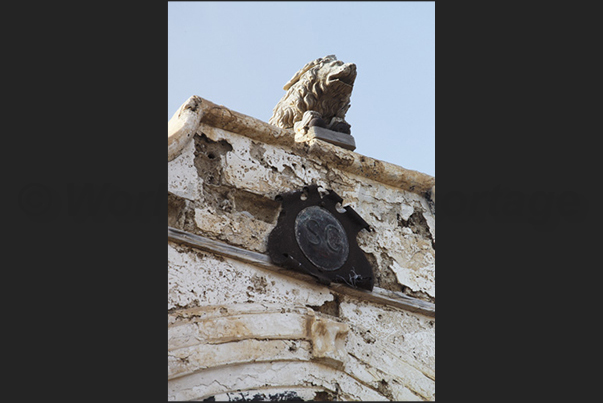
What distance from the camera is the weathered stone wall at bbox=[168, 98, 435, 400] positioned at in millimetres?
5109

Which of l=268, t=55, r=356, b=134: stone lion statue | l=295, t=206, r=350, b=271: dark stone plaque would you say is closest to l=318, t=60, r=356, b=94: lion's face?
l=268, t=55, r=356, b=134: stone lion statue

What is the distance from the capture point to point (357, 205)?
6.29 meters

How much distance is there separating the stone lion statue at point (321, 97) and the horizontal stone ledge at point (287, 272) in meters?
1.26

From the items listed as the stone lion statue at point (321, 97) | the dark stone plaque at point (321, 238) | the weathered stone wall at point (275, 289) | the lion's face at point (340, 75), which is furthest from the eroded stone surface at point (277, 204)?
the lion's face at point (340, 75)

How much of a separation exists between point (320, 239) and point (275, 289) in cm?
48

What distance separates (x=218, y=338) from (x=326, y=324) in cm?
70

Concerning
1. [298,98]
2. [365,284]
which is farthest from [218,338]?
[298,98]

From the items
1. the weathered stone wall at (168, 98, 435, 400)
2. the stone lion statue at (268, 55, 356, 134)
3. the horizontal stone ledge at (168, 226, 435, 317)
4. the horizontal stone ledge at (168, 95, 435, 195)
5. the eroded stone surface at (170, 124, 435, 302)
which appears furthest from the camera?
Answer: the stone lion statue at (268, 55, 356, 134)

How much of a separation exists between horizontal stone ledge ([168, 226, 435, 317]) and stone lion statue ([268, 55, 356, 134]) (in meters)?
1.26

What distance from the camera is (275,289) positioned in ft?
18.2

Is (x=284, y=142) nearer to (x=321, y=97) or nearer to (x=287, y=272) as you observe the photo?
(x=321, y=97)

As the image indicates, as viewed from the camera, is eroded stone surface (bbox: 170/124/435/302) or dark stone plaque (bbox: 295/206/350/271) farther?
dark stone plaque (bbox: 295/206/350/271)

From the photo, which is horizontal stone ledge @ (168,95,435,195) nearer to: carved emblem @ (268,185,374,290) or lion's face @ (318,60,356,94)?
carved emblem @ (268,185,374,290)

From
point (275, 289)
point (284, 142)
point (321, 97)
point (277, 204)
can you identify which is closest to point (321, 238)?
point (277, 204)
